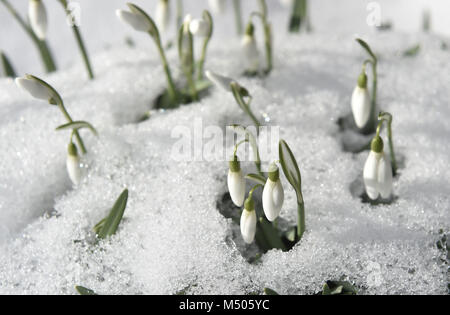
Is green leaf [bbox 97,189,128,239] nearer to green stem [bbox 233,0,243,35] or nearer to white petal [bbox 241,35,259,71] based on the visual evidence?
white petal [bbox 241,35,259,71]

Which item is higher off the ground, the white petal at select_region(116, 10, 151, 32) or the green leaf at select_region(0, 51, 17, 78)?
the white petal at select_region(116, 10, 151, 32)

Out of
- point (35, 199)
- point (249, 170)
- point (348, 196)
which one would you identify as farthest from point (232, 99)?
point (35, 199)

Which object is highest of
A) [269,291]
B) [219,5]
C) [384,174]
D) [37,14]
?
[37,14]

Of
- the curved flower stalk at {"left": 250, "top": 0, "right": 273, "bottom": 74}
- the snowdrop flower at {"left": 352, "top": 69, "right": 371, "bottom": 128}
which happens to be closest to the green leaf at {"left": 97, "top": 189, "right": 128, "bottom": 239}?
the snowdrop flower at {"left": 352, "top": 69, "right": 371, "bottom": 128}

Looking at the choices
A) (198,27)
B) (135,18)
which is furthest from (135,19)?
(198,27)

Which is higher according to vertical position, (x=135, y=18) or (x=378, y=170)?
(x=135, y=18)

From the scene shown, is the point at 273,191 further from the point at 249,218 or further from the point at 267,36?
the point at 267,36
